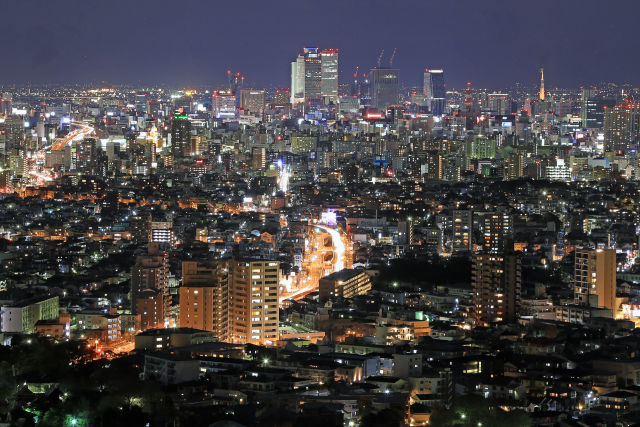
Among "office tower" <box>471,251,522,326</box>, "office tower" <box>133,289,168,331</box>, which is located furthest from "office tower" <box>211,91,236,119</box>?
"office tower" <box>133,289,168,331</box>

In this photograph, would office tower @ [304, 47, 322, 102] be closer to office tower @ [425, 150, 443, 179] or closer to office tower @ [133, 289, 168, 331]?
office tower @ [425, 150, 443, 179]

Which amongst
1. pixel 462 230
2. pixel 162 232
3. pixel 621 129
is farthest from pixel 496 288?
pixel 621 129

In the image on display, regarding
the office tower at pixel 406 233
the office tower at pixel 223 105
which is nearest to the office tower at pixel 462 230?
the office tower at pixel 406 233

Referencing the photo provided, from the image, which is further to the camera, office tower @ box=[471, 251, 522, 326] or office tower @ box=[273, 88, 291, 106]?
office tower @ box=[273, 88, 291, 106]

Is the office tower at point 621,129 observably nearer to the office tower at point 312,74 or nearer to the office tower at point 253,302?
the office tower at point 312,74

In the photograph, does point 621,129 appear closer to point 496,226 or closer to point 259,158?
point 259,158

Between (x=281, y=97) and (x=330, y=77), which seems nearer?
(x=330, y=77)
